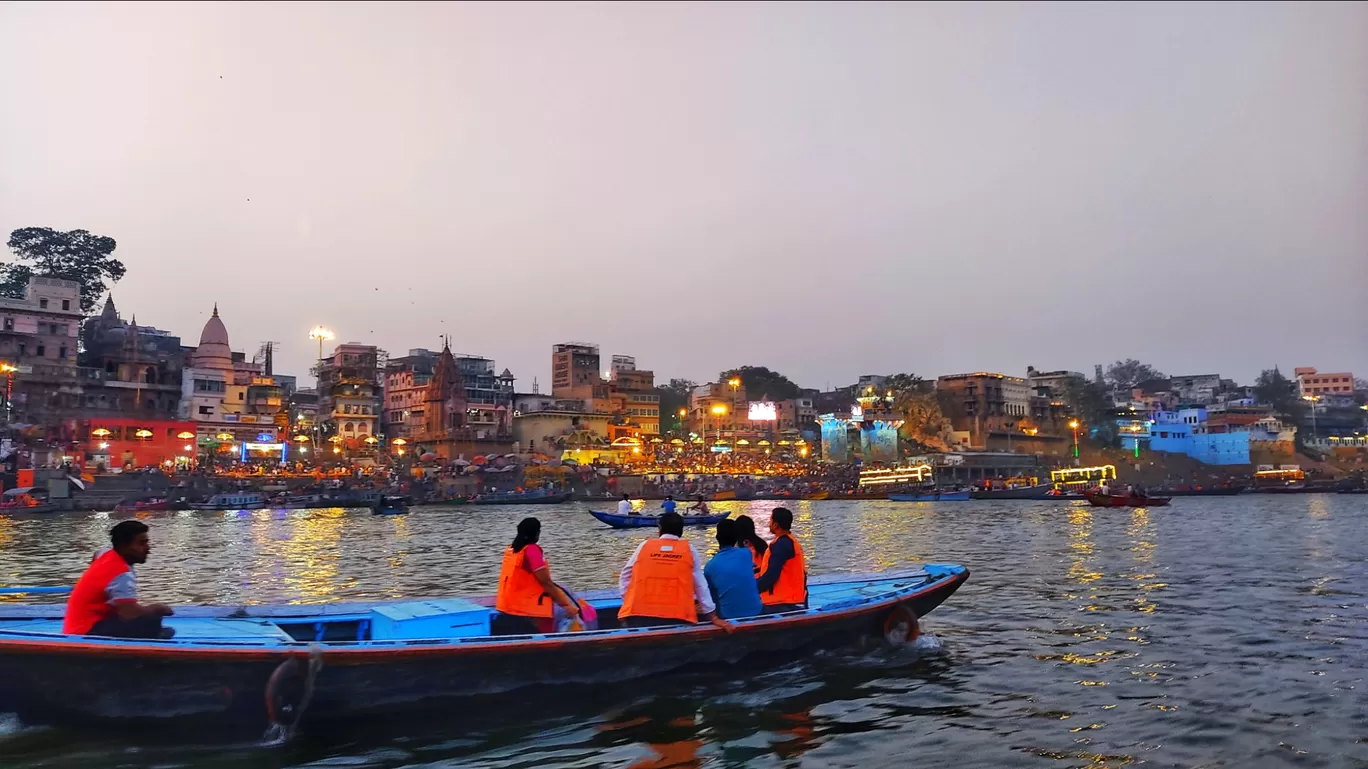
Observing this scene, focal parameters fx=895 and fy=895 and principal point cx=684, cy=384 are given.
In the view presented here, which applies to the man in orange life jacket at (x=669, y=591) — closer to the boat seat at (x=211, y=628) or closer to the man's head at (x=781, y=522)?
the man's head at (x=781, y=522)

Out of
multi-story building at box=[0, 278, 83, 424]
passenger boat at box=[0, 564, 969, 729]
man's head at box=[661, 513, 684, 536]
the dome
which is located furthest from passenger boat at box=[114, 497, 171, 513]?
man's head at box=[661, 513, 684, 536]

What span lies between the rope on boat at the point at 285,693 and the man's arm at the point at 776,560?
5.32 metres

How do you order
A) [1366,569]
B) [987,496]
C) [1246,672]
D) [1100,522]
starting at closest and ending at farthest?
[1246,672] → [1366,569] → [1100,522] → [987,496]

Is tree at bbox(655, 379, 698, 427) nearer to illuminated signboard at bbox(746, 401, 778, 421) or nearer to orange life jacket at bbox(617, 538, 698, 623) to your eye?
illuminated signboard at bbox(746, 401, 778, 421)

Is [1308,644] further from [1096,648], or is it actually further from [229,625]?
[229,625]

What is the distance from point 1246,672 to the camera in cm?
1136

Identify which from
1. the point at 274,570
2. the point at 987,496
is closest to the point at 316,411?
the point at 987,496

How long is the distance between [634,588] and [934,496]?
81.3 metres

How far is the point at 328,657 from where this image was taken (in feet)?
27.6

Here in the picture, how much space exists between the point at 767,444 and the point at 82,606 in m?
114

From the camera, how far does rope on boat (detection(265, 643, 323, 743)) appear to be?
8.20 metres

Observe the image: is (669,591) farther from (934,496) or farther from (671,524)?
(934,496)

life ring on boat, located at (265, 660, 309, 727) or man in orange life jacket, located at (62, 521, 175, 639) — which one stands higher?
man in orange life jacket, located at (62, 521, 175, 639)

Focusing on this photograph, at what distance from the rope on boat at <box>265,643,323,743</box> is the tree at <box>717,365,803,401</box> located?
127669mm
